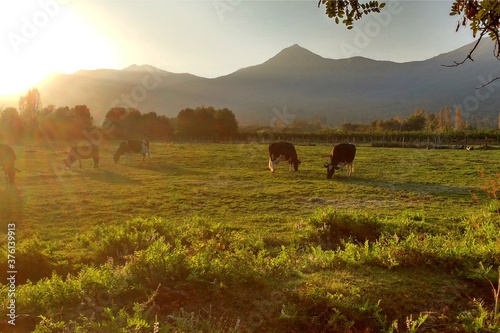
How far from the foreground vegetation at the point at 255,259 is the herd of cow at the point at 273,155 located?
220cm

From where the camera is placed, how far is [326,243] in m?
9.46

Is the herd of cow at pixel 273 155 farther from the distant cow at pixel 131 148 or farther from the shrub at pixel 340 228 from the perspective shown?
the shrub at pixel 340 228

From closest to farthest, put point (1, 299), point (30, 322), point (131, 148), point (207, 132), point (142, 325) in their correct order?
point (142, 325) → point (30, 322) → point (1, 299) → point (131, 148) → point (207, 132)

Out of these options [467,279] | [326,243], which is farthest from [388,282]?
[326,243]

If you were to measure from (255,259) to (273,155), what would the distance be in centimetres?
1933

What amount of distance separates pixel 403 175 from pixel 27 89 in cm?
9725

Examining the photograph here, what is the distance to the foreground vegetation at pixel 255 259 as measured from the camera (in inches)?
165

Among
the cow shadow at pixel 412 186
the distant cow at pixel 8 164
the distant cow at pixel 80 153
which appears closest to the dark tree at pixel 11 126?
the distant cow at pixel 80 153

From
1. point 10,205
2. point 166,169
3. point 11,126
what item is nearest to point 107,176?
point 166,169

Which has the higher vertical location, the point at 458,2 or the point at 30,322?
the point at 458,2

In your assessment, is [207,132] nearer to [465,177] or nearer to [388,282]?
[465,177]

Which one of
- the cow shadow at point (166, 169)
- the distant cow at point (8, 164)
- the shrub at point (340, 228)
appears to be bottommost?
the shrub at point (340, 228)

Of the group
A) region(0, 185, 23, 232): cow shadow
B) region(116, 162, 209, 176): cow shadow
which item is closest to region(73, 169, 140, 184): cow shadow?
region(116, 162, 209, 176): cow shadow

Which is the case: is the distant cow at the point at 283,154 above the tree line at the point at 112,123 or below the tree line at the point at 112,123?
below
